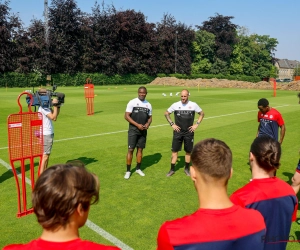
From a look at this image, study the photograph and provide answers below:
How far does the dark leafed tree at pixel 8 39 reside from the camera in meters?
50.8

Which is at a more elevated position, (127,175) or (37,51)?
(37,51)

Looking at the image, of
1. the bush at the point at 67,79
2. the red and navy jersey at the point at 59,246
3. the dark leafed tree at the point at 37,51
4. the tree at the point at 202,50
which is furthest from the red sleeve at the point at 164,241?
the tree at the point at 202,50

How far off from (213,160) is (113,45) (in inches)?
2479

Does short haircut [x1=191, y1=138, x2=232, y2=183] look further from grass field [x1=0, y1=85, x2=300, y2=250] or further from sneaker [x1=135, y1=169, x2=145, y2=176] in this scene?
sneaker [x1=135, y1=169, x2=145, y2=176]

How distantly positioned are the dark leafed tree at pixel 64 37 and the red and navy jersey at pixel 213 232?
56.3m

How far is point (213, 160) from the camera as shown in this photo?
2.28 meters

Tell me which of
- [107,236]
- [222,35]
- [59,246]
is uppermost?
[222,35]

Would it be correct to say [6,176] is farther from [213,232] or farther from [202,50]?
[202,50]

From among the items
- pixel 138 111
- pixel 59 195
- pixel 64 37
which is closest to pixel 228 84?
pixel 64 37

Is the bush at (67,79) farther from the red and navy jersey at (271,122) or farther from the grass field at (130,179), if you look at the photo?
the red and navy jersey at (271,122)

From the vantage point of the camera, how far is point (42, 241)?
1835 millimetres

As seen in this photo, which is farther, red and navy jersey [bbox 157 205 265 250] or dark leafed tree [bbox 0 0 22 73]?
dark leafed tree [bbox 0 0 22 73]

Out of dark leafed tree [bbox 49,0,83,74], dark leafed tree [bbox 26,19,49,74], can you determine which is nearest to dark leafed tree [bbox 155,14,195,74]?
dark leafed tree [bbox 49,0,83,74]

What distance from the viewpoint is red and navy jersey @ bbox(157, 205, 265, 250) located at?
203 cm
